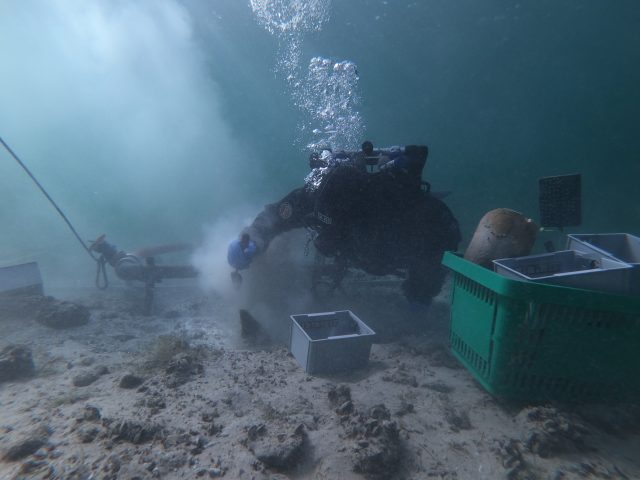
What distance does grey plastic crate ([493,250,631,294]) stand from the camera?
7.88 ft

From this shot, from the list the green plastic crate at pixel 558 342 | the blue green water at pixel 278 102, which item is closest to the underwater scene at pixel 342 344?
the green plastic crate at pixel 558 342

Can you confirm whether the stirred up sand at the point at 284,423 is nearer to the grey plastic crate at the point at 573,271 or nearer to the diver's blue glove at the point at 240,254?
the grey plastic crate at the point at 573,271

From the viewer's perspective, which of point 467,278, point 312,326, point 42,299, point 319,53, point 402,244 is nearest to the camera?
point 467,278

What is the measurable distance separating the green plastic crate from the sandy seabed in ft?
0.48

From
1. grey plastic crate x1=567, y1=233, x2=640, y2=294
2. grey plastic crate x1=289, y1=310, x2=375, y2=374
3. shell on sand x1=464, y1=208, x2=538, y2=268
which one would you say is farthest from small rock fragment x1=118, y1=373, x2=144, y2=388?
grey plastic crate x1=567, y1=233, x2=640, y2=294

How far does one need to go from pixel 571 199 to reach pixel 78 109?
222ft

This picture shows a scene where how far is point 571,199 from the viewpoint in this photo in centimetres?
367

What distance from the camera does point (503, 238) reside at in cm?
311

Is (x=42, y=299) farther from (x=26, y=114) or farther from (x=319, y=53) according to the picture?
(x=26, y=114)

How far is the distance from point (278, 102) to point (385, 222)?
55857 millimetres

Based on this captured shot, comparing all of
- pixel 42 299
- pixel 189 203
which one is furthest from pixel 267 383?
pixel 189 203

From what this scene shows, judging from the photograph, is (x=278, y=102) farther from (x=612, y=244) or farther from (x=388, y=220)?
(x=612, y=244)

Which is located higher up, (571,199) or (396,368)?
(571,199)

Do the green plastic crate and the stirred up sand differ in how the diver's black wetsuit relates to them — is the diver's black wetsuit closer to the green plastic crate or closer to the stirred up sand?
the stirred up sand
